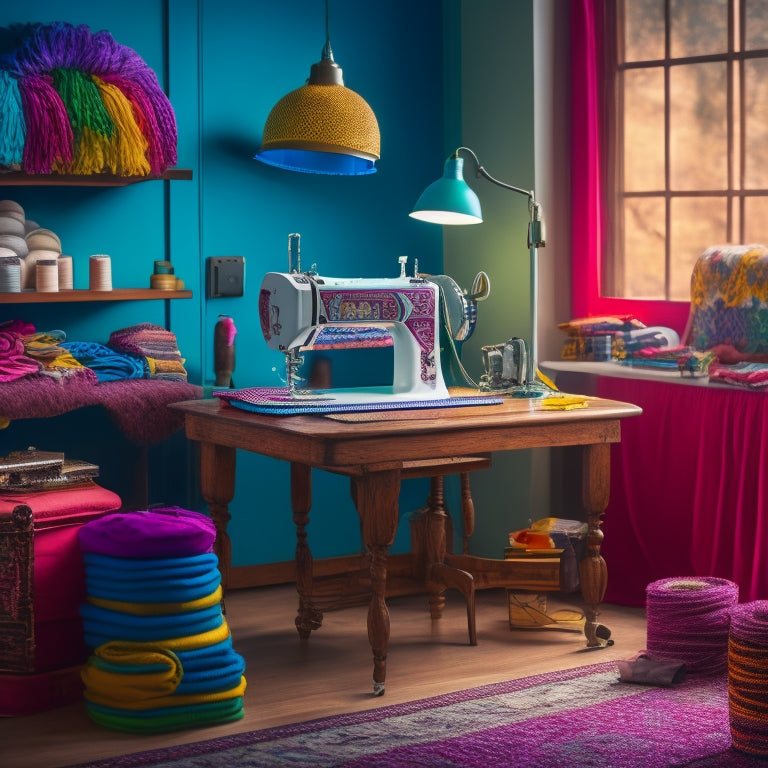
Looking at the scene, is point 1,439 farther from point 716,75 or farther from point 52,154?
point 716,75

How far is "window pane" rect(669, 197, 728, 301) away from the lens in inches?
182

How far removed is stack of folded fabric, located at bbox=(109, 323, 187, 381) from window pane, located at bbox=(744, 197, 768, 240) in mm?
2005

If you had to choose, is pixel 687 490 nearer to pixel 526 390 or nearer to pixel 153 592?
pixel 526 390

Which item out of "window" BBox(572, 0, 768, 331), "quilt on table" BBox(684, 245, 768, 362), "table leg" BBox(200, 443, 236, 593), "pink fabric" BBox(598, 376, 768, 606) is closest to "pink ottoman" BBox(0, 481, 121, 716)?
"table leg" BBox(200, 443, 236, 593)

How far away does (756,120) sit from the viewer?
446 centimetres

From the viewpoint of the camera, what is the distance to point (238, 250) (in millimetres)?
4797

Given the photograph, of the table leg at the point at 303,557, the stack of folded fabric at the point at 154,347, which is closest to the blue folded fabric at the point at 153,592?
the table leg at the point at 303,557

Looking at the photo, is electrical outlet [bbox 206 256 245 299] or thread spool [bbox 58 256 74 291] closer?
thread spool [bbox 58 256 74 291]

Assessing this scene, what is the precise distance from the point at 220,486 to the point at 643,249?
1.89m

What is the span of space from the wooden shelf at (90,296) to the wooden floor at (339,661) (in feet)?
3.72

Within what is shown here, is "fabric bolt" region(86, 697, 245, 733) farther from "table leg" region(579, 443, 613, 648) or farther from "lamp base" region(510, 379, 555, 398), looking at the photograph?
"lamp base" region(510, 379, 555, 398)

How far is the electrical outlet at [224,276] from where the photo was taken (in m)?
4.72

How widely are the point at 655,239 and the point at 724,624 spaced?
1.64 meters

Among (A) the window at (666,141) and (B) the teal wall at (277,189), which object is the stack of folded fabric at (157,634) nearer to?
(B) the teal wall at (277,189)
